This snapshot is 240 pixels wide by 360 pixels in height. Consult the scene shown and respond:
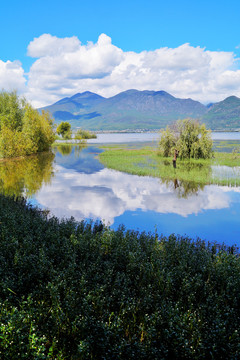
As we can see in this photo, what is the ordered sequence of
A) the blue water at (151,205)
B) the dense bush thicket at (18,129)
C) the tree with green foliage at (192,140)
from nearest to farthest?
1. the blue water at (151,205)
2. the tree with green foliage at (192,140)
3. the dense bush thicket at (18,129)

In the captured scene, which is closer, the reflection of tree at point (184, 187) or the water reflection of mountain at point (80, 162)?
the reflection of tree at point (184, 187)

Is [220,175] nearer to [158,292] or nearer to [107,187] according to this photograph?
[107,187]

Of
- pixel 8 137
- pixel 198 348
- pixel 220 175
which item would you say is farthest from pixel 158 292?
pixel 8 137

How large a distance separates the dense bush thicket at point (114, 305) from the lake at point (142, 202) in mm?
6513

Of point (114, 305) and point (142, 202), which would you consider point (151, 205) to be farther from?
point (114, 305)

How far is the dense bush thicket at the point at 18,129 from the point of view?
166 ft

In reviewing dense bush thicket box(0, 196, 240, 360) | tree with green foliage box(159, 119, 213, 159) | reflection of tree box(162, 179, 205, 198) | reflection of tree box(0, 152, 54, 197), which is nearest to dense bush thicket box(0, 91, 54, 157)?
reflection of tree box(0, 152, 54, 197)

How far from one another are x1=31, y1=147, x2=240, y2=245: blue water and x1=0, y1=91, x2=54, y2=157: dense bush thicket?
83.3 feet

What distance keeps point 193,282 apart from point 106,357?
350cm

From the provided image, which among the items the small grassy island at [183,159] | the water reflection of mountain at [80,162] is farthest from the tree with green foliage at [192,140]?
the water reflection of mountain at [80,162]

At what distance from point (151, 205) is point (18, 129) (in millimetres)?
46691

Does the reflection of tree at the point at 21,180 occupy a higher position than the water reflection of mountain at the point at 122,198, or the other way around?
the reflection of tree at the point at 21,180

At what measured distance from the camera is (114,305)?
655 centimetres

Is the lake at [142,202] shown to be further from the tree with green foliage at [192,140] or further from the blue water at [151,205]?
the tree with green foliage at [192,140]
